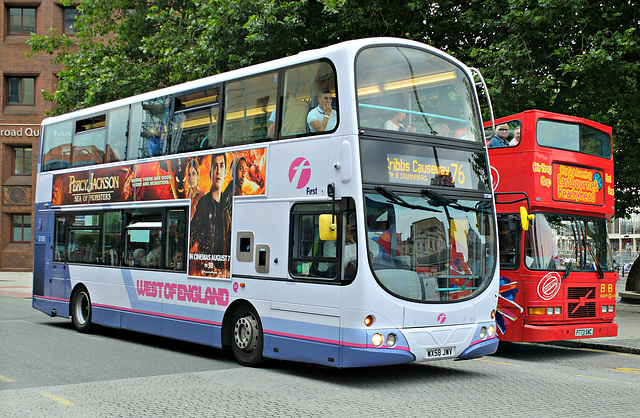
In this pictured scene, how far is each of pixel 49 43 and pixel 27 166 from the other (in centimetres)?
1817

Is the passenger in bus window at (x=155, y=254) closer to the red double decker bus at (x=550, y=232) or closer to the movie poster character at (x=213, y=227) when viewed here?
the movie poster character at (x=213, y=227)

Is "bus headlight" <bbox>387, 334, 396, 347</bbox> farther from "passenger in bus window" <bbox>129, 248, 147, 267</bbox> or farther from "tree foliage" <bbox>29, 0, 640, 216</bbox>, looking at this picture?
"tree foliage" <bbox>29, 0, 640, 216</bbox>

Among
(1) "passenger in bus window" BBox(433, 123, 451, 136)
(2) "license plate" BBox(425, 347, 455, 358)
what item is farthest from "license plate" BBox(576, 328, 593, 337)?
(1) "passenger in bus window" BBox(433, 123, 451, 136)

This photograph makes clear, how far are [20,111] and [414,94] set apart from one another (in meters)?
38.6

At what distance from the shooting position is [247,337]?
1025 centimetres

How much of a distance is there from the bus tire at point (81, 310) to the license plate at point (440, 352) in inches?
299

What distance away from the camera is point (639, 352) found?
13172 mm

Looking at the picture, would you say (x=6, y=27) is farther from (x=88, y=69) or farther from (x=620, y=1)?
(x=620, y=1)

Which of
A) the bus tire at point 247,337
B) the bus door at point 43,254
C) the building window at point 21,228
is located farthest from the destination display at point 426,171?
the building window at point 21,228

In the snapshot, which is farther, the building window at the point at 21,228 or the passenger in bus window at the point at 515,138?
the building window at the point at 21,228

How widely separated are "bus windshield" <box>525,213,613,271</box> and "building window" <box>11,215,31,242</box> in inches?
1460

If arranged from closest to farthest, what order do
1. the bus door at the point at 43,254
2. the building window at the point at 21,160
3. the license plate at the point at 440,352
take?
the license plate at the point at 440,352 < the bus door at the point at 43,254 < the building window at the point at 21,160

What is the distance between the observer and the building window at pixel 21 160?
1706 inches

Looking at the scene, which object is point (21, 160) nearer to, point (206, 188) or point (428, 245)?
point (206, 188)
